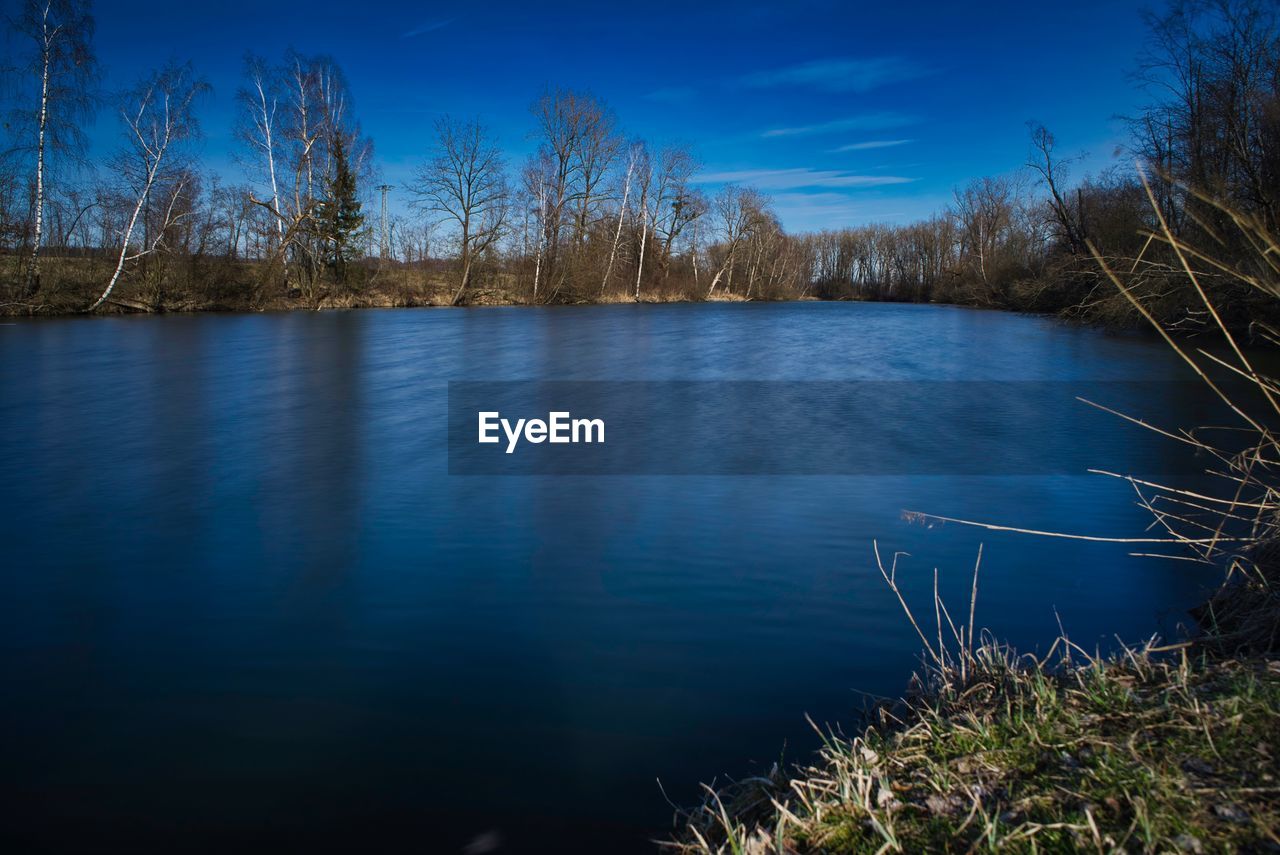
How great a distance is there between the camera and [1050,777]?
203cm

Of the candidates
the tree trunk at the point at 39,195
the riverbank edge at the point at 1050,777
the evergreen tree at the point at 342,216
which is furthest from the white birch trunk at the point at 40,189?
the riverbank edge at the point at 1050,777

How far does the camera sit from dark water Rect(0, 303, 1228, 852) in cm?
264

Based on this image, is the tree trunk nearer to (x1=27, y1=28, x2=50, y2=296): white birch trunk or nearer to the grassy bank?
(x1=27, y1=28, x2=50, y2=296): white birch trunk

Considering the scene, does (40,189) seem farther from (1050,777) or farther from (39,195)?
(1050,777)

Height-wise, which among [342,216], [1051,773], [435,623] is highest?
[342,216]

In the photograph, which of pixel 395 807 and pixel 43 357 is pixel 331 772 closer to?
pixel 395 807

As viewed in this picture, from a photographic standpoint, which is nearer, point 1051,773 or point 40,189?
point 1051,773

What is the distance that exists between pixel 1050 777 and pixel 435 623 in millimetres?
2825

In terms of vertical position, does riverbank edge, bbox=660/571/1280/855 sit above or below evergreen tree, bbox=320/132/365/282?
below

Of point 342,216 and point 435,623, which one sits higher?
point 342,216

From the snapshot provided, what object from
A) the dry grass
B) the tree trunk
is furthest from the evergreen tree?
the dry grass

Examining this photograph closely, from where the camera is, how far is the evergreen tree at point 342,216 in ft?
124
